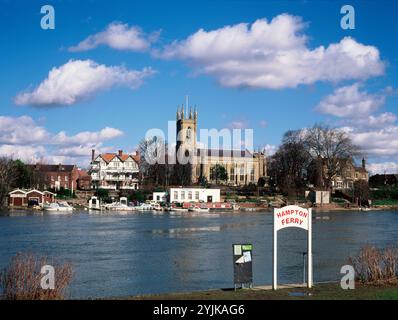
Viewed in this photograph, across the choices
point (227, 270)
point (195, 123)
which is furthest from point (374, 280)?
point (195, 123)

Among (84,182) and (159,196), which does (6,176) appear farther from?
(84,182)

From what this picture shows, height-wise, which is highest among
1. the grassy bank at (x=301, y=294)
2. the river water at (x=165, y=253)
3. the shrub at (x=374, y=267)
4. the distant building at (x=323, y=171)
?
the distant building at (x=323, y=171)

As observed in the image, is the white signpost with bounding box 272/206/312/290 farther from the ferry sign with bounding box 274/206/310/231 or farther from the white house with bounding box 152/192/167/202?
the white house with bounding box 152/192/167/202

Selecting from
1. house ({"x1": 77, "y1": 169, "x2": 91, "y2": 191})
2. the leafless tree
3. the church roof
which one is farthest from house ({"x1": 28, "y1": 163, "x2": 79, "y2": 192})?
the church roof

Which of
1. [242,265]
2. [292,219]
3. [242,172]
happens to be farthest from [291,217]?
[242,172]

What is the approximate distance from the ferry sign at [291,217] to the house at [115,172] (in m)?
111

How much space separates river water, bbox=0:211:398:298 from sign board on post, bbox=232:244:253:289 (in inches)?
186

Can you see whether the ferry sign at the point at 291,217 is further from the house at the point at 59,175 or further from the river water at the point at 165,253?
the house at the point at 59,175

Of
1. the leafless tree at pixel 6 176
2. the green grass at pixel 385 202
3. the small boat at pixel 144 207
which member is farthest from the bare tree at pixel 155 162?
the green grass at pixel 385 202

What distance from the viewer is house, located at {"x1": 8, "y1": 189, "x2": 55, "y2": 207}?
99500 millimetres

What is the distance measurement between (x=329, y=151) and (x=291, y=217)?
103746 millimetres

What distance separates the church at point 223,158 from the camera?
160 m
